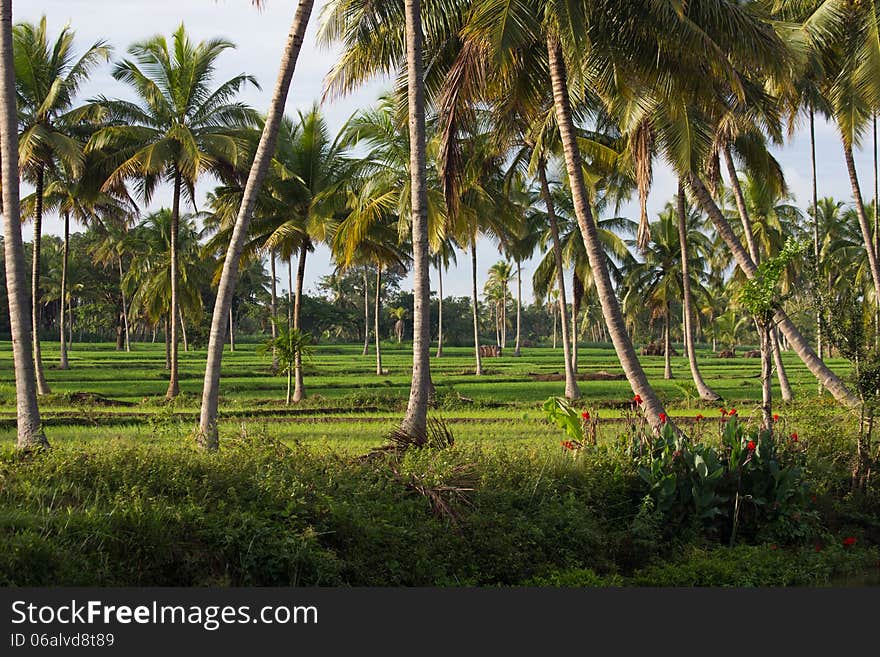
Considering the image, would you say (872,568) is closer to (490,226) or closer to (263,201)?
(490,226)

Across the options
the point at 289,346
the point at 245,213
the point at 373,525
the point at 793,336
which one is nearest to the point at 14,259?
the point at 245,213

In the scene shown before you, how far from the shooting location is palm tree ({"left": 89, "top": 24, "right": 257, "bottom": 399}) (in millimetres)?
21219

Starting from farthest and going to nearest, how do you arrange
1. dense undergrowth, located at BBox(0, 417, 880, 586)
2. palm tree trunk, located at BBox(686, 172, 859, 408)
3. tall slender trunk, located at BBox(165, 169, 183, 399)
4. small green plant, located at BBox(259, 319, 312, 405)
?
1. tall slender trunk, located at BBox(165, 169, 183, 399)
2. small green plant, located at BBox(259, 319, 312, 405)
3. palm tree trunk, located at BBox(686, 172, 859, 408)
4. dense undergrowth, located at BBox(0, 417, 880, 586)

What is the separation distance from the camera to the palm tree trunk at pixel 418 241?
33.6 ft

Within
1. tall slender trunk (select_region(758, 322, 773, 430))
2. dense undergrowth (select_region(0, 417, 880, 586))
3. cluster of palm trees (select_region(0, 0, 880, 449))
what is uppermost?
cluster of palm trees (select_region(0, 0, 880, 449))

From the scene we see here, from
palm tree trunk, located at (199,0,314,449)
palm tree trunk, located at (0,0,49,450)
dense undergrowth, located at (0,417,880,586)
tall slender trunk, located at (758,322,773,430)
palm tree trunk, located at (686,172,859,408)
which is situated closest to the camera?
dense undergrowth, located at (0,417,880,586)

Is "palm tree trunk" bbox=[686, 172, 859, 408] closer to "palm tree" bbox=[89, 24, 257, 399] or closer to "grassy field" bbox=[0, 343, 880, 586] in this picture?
"grassy field" bbox=[0, 343, 880, 586]

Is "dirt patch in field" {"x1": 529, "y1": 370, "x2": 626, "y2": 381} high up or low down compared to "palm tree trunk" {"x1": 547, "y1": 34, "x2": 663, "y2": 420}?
down

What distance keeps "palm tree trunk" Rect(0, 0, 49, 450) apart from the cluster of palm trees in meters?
0.03

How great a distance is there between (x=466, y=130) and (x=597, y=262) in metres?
3.27

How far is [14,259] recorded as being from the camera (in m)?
9.16

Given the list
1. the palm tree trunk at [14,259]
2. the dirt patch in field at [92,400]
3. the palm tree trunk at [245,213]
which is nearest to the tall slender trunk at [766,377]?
the palm tree trunk at [245,213]

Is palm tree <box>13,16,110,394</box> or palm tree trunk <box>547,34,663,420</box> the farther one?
palm tree <box>13,16,110,394</box>

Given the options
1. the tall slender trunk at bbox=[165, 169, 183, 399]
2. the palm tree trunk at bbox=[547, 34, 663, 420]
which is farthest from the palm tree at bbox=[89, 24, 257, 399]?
the palm tree trunk at bbox=[547, 34, 663, 420]
